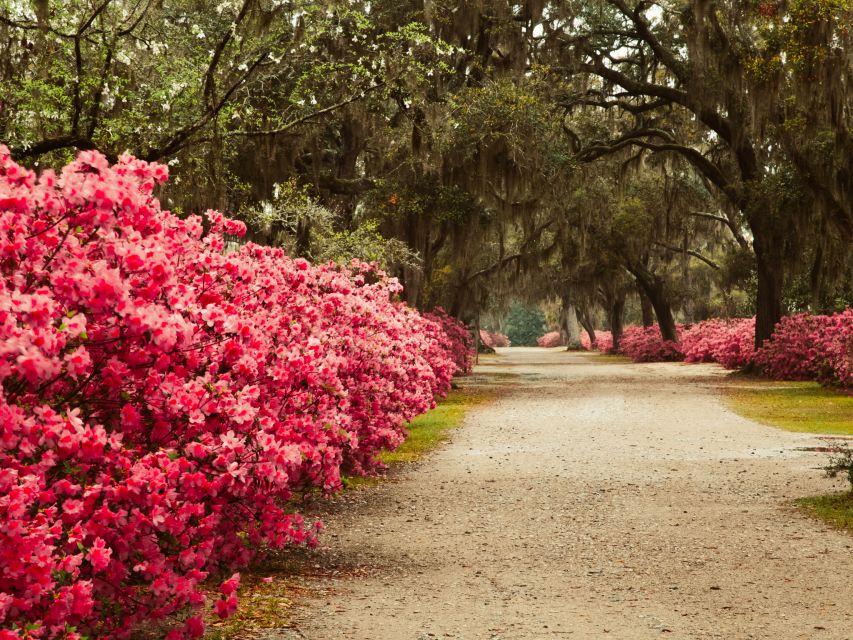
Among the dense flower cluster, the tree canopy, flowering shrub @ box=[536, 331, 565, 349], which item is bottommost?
flowering shrub @ box=[536, 331, 565, 349]

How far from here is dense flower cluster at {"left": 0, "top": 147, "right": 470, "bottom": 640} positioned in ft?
11.6

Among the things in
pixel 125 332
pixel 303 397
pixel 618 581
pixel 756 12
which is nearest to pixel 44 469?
pixel 125 332

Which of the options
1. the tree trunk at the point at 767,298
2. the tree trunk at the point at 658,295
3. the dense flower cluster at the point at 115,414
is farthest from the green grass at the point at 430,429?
the tree trunk at the point at 658,295

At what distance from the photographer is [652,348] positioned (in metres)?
41.6

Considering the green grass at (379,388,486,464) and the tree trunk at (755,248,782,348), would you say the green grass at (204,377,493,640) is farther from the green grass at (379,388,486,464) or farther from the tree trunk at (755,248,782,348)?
the tree trunk at (755,248,782,348)

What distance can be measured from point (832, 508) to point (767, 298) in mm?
19723

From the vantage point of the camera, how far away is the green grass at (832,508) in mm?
8031

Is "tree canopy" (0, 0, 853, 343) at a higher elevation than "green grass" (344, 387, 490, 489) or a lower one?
higher

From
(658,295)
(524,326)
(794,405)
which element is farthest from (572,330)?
(794,405)

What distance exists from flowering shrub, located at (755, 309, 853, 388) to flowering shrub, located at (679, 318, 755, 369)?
140 cm

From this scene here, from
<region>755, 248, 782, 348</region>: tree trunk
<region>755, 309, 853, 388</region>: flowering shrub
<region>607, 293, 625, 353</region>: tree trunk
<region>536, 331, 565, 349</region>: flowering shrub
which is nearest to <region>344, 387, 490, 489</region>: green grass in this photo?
<region>755, 309, 853, 388</region>: flowering shrub

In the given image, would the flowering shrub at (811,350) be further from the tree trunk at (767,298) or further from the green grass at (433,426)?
the green grass at (433,426)

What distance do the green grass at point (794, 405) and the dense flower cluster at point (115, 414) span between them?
11.8 m

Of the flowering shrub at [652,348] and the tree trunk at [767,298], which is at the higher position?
the tree trunk at [767,298]
